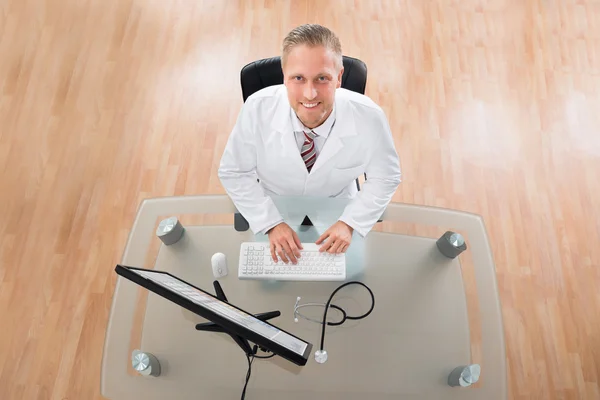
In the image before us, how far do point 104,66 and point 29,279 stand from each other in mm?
1452

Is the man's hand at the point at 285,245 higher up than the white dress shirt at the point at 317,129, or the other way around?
the white dress shirt at the point at 317,129

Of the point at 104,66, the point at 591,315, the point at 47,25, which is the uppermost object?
the point at 47,25

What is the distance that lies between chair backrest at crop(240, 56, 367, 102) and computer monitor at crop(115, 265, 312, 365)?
80 centimetres

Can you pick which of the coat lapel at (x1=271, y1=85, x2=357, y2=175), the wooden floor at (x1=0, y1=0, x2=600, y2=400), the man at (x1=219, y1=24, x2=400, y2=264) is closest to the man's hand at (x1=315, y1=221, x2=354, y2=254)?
the man at (x1=219, y1=24, x2=400, y2=264)

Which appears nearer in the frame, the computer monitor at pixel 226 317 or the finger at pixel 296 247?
the computer monitor at pixel 226 317

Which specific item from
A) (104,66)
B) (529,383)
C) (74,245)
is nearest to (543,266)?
(529,383)

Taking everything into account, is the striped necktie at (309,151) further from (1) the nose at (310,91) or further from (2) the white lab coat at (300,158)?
(1) the nose at (310,91)

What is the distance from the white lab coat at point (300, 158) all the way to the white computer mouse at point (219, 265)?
15 cm

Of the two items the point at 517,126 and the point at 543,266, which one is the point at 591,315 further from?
the point at 517,126

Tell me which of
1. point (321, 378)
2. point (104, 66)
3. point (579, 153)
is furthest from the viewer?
point (104, 66)

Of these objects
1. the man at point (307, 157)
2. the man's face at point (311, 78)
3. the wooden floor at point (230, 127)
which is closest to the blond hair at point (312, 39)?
the man's face at point (311, 78)

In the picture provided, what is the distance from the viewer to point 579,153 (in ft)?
9.07

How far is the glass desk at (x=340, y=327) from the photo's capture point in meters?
1.46

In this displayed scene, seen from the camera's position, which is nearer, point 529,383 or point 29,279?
Result: point 529,383
